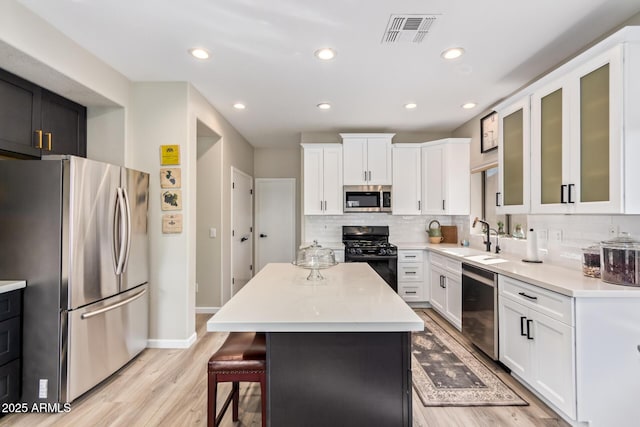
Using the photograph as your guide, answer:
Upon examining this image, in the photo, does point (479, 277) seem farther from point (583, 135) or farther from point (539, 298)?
point (583, 135)

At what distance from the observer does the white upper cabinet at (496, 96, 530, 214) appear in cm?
261

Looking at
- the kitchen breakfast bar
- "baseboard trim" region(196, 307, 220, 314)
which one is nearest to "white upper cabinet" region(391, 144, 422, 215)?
"baseboard trim" region(196, 307, 220, 314)

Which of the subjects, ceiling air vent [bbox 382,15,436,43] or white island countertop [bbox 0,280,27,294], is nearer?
white island countertop [bbox 0,280,27,294]

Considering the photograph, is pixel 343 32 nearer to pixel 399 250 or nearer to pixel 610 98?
pixel 610 98

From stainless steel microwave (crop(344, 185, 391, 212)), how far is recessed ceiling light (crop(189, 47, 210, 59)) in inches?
104

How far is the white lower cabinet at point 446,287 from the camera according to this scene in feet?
11.0

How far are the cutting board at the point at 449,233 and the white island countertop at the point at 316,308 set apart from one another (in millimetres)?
2943

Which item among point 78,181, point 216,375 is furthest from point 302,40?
point 216,375

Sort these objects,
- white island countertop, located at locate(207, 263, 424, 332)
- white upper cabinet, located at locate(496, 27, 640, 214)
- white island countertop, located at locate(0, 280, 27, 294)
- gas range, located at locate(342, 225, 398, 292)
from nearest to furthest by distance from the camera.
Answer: white island countertop, located at locate(207, 263, 424, 332), white upper cabinet, located at locate(496, 27, 640, 214), white island countertop, located at locate(0, 280, 27, 294), gas range, located at locate(342, 225, 398, 292)

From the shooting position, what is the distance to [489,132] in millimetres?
3846

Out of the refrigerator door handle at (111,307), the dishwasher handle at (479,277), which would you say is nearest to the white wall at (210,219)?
the refrigerator door handle at (111,307)

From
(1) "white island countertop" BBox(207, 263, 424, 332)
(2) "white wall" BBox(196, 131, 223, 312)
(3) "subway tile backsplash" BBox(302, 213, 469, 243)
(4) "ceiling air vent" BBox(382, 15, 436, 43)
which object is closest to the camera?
(1) "white island countertop" BBox(207, 263, 424, 332)

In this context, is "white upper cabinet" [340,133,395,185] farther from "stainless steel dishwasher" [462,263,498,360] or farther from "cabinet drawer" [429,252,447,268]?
"stainless steel dishwasher" [462,263,498,360]

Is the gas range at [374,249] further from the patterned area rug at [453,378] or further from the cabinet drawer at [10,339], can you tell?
the cabinet drawer at [10,339]
